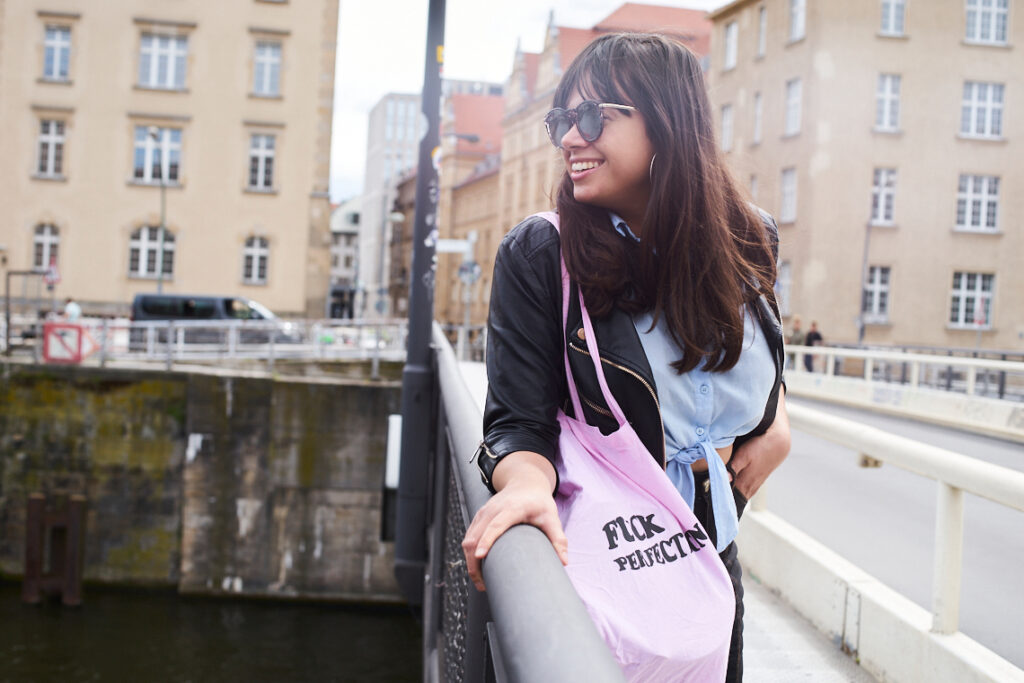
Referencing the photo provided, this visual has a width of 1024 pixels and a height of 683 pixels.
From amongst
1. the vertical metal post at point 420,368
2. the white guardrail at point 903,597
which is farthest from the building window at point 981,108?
the white guardrail at point 903,597

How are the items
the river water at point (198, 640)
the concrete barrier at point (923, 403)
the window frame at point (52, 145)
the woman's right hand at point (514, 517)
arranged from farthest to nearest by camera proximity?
1. the window frame at point (52, 145)
2. the river water at point (198, 640)
3. the concrete barrier at point (923, 403)
4. the woman's right hand at point (514, 517)

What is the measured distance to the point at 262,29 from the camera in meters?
38.1

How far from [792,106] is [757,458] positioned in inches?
1540

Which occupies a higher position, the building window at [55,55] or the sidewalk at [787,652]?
the building window at [55,55]

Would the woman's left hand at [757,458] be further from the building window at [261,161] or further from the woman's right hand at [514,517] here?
the building window at [261,161]

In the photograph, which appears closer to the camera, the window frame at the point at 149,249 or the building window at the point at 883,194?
the building window at the point at 883,194

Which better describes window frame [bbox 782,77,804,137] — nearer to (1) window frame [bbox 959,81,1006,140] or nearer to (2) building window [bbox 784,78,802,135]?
(2) building window [bbox 784,78,802,135]

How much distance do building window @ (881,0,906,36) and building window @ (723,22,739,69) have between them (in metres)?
6.89

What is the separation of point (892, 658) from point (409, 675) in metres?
17.1

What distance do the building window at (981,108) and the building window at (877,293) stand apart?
5.95 meters

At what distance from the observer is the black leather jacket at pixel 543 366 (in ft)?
5.31

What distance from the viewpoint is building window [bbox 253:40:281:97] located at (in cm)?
3828

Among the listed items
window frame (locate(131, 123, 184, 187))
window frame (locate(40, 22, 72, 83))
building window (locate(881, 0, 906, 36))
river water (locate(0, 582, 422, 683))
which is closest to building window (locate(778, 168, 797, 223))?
building window (locate(881, 0, 906, 36))

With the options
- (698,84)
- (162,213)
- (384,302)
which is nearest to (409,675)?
(698,84)
